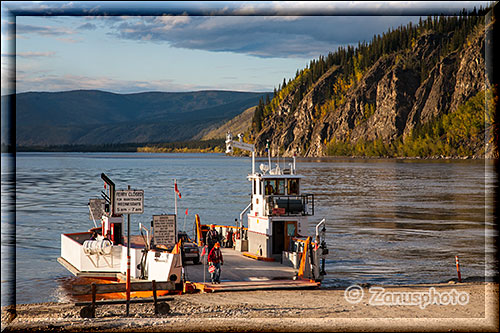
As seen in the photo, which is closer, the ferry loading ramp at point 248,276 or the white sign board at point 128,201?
the white sign board at point 128,201

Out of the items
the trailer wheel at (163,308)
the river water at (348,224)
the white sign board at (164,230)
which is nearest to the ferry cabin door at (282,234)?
the river water at (348,224)

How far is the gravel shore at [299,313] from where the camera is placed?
14.7m

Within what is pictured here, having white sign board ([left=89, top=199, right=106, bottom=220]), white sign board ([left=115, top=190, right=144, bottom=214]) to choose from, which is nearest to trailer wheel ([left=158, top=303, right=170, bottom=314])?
white sign board ([left=115, top=190, right=144, bottom=214])

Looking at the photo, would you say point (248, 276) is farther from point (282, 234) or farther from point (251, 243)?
point (251, 243)

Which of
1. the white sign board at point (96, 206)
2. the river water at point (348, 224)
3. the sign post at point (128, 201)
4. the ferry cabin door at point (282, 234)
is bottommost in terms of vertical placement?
the river water at point (348, 224)

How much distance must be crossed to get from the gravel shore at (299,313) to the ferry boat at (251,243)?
2379 mm

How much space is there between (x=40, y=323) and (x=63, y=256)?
69.2 feet

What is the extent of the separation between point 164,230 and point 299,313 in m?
9.42

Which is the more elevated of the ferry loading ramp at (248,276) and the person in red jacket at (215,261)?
the person in red jacket at (215,261)

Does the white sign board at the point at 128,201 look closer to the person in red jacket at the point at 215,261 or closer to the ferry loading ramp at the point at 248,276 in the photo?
the ferry loading ramp at the point at 248,276

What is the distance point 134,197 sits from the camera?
1716 cm

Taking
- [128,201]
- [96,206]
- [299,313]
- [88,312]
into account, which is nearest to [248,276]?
[299,313]

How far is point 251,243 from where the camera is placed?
31.3 meters

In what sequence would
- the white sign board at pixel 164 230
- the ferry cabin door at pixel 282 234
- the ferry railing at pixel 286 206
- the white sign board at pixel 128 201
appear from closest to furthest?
the white sign board at pixel 128 201 < the white sign board at pixel 164 230 < the ferry railing at pixel 286 206 < the ferry cabin door at pixel 282 234
